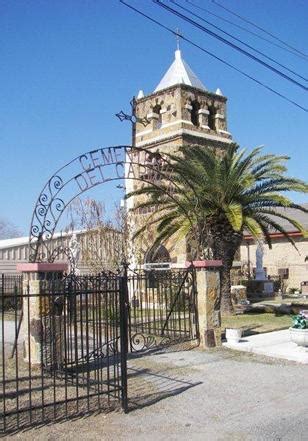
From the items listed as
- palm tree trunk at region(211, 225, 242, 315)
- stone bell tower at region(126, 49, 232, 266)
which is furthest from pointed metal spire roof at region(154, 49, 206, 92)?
palm tree trunk at region(211, 225, 242, 315)

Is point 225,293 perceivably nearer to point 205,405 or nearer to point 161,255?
point 161,255

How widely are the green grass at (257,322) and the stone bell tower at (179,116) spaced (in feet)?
34.6

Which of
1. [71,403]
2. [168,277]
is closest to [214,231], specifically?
[168,277]

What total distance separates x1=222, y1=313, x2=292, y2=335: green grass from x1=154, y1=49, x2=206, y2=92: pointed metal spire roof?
56.8ft

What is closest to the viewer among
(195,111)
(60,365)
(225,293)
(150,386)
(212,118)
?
(150,386)

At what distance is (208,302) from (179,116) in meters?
20.8

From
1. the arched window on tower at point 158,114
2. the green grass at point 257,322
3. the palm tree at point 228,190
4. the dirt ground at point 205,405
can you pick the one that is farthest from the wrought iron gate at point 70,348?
the arched window on tower at point 158,114

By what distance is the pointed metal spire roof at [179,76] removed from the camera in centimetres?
3266

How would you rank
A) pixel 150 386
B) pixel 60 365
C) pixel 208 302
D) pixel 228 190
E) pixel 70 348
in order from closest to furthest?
pixel 150 386 → pixel 60 365 → pixel 70 348 → pixel 208 302 → pixel 228 190

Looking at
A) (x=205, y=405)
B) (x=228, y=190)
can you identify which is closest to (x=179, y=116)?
(x=228, y=190)

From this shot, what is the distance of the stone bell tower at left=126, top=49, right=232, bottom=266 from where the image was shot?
102ft

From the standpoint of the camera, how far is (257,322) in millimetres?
17172

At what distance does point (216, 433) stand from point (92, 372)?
3928 mm

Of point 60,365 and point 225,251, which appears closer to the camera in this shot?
point 60,365
